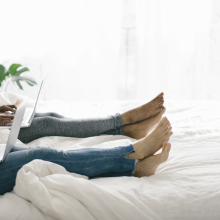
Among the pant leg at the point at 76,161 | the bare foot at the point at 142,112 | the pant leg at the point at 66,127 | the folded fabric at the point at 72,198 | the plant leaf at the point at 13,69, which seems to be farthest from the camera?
the plant leaf at the point at 13,69

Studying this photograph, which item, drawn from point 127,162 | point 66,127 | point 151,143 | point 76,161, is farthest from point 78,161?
point 66,127

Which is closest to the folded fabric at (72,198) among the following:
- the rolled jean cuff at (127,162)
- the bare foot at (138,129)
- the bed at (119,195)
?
the bed at (119,195)

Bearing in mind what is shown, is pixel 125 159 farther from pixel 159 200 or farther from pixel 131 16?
pixel 131 16

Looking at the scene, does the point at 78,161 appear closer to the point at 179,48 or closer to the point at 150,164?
the point at 150,164

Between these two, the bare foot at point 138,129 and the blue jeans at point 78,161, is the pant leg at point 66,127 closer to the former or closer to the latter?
the bare foot at point 138,129

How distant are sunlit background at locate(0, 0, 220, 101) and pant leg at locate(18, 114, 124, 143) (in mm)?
1609

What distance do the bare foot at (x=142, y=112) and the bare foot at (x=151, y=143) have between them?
0.84 feet

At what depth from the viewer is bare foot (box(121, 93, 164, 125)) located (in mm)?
1322

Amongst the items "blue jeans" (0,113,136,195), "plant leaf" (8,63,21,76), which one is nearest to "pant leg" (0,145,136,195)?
"blue jeans" (0,113,136,195)

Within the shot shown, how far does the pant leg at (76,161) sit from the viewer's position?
2.64 ft

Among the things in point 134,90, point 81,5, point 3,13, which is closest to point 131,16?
point 81,5

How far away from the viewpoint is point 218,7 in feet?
8.85

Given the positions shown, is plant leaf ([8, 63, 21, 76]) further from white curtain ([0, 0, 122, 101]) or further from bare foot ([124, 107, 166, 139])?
bare foot ([124, 107, 166, 139])

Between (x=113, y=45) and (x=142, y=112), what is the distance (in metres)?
1.60
